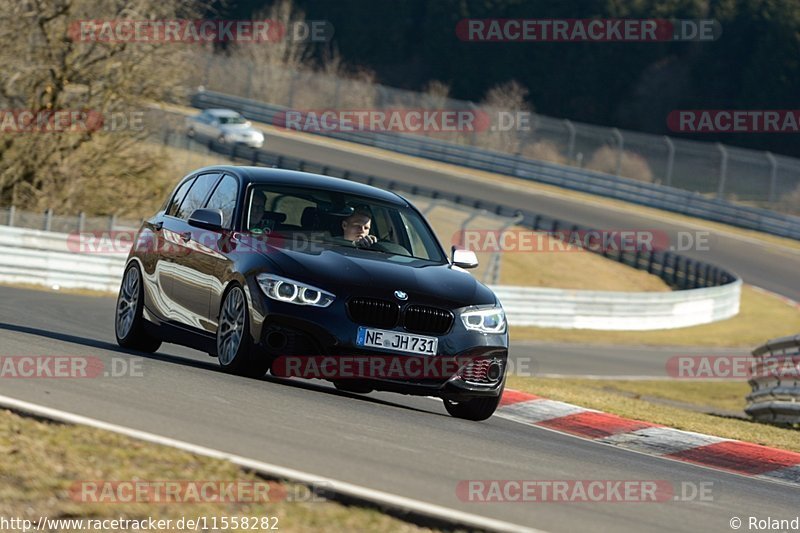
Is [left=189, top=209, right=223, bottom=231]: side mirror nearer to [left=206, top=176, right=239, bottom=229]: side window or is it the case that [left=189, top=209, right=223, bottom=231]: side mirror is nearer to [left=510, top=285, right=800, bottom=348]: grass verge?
[left=206, top=176, right=239, bottom=229]: side window

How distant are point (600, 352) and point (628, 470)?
18.3 meters

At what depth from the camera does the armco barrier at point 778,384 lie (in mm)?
16062

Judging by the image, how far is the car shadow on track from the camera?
34.0ft

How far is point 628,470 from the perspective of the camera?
839 cm

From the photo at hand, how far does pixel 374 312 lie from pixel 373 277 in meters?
0.28

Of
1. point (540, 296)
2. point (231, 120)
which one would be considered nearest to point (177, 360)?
point (540, 296)

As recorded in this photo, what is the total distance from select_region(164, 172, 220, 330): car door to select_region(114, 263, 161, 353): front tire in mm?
597

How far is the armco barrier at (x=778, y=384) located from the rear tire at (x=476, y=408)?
21.9 ft

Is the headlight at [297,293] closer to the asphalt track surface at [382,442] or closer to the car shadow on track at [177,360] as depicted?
the asphalt track surface at [382,442]

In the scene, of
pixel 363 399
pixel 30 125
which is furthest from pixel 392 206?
pixel 30 125

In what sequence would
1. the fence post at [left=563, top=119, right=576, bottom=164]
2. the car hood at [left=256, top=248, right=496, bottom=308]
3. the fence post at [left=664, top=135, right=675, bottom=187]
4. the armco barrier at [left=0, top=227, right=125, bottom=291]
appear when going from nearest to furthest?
the car hood at [left=256, top=248, right=496, bottom=308]
the armco barrier at [left=0, top=227, right=125, bottom=291]
the fence post at [left=664, top=135, right=675, bottom=187]
the fence post at [left=563, top=119, right=576, bottom=164]

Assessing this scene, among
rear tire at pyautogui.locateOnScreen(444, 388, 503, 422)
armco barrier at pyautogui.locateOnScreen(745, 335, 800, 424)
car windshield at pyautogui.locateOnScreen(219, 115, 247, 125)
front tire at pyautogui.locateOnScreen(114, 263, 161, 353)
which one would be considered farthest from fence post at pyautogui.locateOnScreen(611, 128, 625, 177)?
rear tire at pyautogui.locateOnScreen(444, 388, 503, 422)

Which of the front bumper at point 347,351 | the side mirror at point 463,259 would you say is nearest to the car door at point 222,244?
the front bumper at point 347,351

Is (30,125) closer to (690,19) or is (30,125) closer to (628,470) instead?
(628,470)
